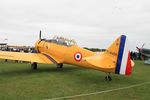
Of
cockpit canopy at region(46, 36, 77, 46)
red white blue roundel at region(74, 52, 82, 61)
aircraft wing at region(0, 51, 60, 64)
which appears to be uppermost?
cockpit canopy at region(46, 36, 77, 46)

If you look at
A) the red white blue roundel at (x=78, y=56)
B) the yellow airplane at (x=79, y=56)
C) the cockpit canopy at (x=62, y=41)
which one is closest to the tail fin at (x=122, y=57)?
the yellow airplane at (x=79, y=56)

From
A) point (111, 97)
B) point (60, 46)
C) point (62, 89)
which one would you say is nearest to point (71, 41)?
point (60, 46)

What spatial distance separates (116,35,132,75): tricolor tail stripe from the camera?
10.6 meters

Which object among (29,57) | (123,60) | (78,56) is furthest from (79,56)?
(123,60)

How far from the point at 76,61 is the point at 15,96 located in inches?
236

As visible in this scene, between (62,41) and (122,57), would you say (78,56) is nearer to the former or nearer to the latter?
(62,41)

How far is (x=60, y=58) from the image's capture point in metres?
15.1

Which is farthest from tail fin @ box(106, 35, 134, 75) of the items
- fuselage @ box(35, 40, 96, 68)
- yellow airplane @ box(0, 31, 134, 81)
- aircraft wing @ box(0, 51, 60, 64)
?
aircraft wing @ box(0, 51, 60, 64)

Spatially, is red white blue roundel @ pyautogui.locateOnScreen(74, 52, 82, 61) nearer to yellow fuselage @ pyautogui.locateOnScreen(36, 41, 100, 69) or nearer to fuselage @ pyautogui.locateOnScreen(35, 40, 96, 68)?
fuselage @ pyautogui.locateOnScreen(35, 40, 96, 68)

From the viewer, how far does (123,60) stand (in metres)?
10.6

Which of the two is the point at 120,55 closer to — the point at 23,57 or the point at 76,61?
the point at 76,61

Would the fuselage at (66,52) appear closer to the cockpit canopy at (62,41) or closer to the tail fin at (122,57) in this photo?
the cockpit canopy at (62,41)

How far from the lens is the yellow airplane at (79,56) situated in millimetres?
10672

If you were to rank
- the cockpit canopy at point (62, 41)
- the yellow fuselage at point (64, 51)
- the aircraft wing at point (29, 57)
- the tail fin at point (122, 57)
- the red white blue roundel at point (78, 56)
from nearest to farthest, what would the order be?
the tail fin at point (122, 57) < the red white blue roundel at point (78, 56) < the yellow fuselage at point (64, 51) < the aircraft wing at point (29, 57) < the cockpit canopy at point (62, 41)
